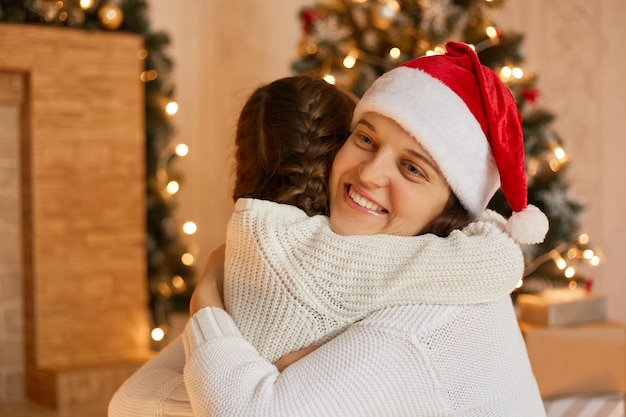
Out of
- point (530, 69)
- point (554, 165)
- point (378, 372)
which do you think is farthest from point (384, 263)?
point (530, 69)

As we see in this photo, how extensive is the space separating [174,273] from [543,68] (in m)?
2.22

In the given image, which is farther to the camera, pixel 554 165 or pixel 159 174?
pixel 159 174

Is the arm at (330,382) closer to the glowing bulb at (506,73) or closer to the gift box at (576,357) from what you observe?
the gift box at (576,357)

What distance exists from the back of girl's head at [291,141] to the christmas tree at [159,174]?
2329 millimetres

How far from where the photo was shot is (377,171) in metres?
1.34

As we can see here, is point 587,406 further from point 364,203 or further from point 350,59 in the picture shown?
point 364,203

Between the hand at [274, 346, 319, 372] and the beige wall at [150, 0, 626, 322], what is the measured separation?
2.93 m

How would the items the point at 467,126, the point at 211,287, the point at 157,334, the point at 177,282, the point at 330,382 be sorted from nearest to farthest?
1. the point at 330,382
2. the point at 467,126
3. the point at 211,287
4. the point at 157,334
5. the point at 177,282

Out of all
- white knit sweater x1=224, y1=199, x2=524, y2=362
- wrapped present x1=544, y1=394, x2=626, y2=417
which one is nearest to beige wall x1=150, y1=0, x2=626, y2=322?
wrapped present x1=544, y1=394, x2=626, y2=417

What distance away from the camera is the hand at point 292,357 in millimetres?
1292

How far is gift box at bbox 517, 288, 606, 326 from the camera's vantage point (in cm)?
335

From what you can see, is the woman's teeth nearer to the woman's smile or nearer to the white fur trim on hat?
the woman's smile

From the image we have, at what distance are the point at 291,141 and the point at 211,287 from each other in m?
0.30

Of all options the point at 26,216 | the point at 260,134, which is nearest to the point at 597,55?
the point at 26,216
